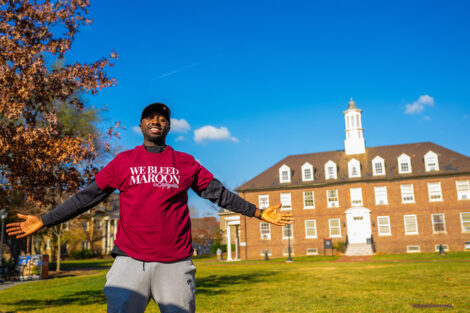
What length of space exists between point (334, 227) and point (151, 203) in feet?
123

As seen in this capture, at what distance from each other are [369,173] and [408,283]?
92.0ft

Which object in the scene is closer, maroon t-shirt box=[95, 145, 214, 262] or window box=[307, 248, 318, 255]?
maroon t-shirt box=[95, 145, 214, 262]

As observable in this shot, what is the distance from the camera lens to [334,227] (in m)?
39.1

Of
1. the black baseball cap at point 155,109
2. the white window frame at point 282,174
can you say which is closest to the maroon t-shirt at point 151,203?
the black baseball cap at point 155,109

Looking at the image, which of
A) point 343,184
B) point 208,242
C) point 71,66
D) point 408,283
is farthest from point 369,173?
point 208,242

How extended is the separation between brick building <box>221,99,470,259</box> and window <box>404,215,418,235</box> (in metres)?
0.08

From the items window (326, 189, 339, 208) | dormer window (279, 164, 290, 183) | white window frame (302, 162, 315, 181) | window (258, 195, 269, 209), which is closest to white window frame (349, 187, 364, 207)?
window (326, 189, 339, 208)

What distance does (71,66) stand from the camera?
1041 centimetres

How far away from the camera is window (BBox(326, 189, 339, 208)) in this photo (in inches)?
1558

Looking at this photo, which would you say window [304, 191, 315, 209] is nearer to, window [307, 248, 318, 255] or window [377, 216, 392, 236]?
window [307, 248, 318, 255]

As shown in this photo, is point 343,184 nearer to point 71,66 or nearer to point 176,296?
point 71,66

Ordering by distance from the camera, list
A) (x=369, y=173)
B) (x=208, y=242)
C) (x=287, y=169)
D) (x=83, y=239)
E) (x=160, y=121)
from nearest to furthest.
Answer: (x=160, y=121), (x=369, y=173), (x=287, y=169), (x=83, y=239), (x=208, y=242)

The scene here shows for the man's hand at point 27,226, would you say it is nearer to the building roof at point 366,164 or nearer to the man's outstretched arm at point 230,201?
the man's outstretched arm at point 230,201

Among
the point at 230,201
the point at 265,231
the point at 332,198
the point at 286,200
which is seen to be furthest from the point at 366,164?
the point at 230,201
